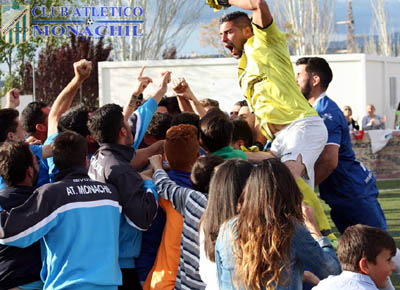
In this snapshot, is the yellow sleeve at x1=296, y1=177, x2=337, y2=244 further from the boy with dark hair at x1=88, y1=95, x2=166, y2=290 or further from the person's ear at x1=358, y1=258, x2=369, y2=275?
the boy with dark hair at x1=88, y1=95, x2=166, y2=290

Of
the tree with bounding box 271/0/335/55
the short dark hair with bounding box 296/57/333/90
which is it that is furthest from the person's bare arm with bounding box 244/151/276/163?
the tree with bounding box 271/0/335/55

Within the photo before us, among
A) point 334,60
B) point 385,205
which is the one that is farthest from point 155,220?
point 334,60

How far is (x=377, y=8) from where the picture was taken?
55094mm

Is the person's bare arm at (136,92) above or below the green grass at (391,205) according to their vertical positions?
above

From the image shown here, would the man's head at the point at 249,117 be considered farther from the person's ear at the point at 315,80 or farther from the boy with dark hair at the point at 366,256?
the boy with dark hair at the point at 366,256

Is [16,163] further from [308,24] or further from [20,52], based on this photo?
[308,24]

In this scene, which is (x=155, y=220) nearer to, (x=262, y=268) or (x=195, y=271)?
(x=195, y=271)

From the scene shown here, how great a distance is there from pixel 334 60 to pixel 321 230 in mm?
17856

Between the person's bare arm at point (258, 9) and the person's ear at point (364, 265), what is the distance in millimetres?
2052

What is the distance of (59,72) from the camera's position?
3081cm

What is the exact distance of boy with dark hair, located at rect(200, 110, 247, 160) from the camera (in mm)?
4898

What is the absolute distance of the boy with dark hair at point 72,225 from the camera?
163 inches

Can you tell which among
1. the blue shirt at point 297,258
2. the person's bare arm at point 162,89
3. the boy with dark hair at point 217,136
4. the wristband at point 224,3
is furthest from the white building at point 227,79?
the blue shirt at point 297,258

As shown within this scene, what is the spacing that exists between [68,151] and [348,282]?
6.20 ft
